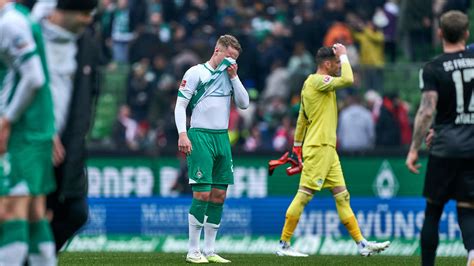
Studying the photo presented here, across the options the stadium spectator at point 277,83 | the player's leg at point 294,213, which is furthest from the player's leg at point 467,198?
the stadium spectator at point 277,83

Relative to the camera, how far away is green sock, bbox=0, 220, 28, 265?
877cm

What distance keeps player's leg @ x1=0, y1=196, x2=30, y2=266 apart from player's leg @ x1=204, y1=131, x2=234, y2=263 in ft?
20.6

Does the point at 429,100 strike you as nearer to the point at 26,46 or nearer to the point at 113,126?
the point at 26,46

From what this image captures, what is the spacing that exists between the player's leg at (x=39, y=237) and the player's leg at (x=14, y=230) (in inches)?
6.4

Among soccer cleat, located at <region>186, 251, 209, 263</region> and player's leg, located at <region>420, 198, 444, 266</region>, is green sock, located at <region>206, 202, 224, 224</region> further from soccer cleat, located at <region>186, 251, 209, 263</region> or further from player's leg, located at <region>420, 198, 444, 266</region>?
→ player's leg, located at <region>420, 198, 444, 266</region>

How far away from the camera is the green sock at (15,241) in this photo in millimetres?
8766

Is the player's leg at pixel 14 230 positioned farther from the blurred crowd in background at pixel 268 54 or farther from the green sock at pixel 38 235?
the blurred crowd in background at pixel 268 54

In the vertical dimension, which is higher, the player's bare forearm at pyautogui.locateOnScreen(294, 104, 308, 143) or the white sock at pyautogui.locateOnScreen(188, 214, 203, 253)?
the player's bare forearm at pyautogui.locateOnScreen(294, 104, 308, 143)

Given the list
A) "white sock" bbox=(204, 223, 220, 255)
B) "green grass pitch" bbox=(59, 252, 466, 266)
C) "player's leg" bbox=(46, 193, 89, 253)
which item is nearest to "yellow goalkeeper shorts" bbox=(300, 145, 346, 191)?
"green grass pitch" bbox=(59, 252, 466, 266)

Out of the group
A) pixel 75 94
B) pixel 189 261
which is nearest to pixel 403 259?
pixel 189 261

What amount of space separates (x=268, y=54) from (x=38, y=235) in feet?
59.1

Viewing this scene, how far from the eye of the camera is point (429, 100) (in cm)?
1086

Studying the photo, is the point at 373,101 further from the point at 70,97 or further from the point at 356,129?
the point at 70,97

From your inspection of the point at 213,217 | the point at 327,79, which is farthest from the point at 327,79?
the point at 213,217
